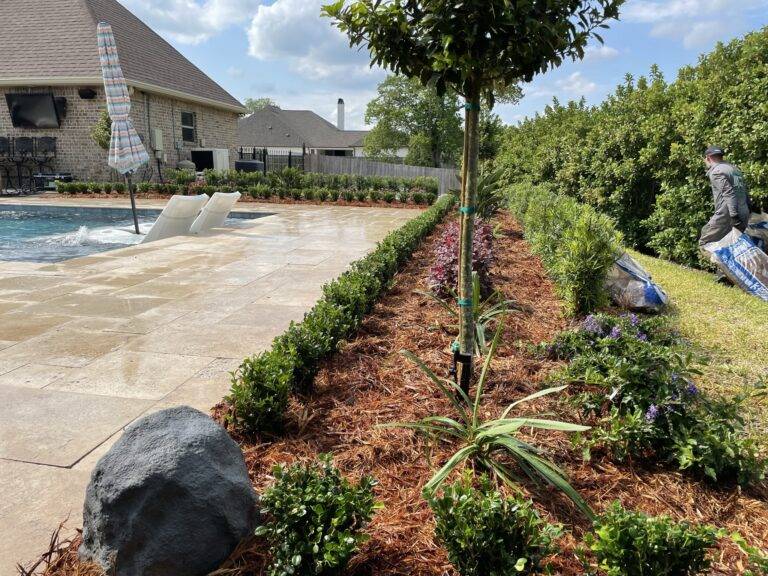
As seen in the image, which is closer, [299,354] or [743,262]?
[299,354]

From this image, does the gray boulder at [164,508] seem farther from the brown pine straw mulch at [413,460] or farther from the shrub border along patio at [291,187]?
the shrub border along patio at [291,187]

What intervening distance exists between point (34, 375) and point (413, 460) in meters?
2.55

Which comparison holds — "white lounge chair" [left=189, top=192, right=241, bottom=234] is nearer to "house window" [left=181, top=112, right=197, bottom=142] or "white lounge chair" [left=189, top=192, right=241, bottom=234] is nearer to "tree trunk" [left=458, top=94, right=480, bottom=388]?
"tree trunk" [left=458, top=94, right=480, bottom=388]

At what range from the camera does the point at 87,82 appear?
18.0m

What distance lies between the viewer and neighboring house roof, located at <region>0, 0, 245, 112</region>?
59.9ft

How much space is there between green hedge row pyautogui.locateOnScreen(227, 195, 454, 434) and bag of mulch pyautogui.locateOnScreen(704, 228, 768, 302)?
13.4ft

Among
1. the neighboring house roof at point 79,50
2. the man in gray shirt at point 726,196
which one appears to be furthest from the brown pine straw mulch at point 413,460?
the neighboring house roof at point 79,50

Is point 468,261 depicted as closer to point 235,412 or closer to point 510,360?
point 510,360

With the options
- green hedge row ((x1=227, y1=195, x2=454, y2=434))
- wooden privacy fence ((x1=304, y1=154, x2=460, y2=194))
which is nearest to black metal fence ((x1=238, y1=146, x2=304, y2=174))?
wooden privacy fence ((x1=304, y1=154, x2=460, y2=194))

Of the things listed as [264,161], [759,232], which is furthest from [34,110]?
[759,232]

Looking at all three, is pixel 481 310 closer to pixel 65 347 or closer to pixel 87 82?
pixel 65 347

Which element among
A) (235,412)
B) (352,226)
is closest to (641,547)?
(235,412)

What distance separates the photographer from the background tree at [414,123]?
120 feet

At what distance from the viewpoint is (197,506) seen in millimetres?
1640
